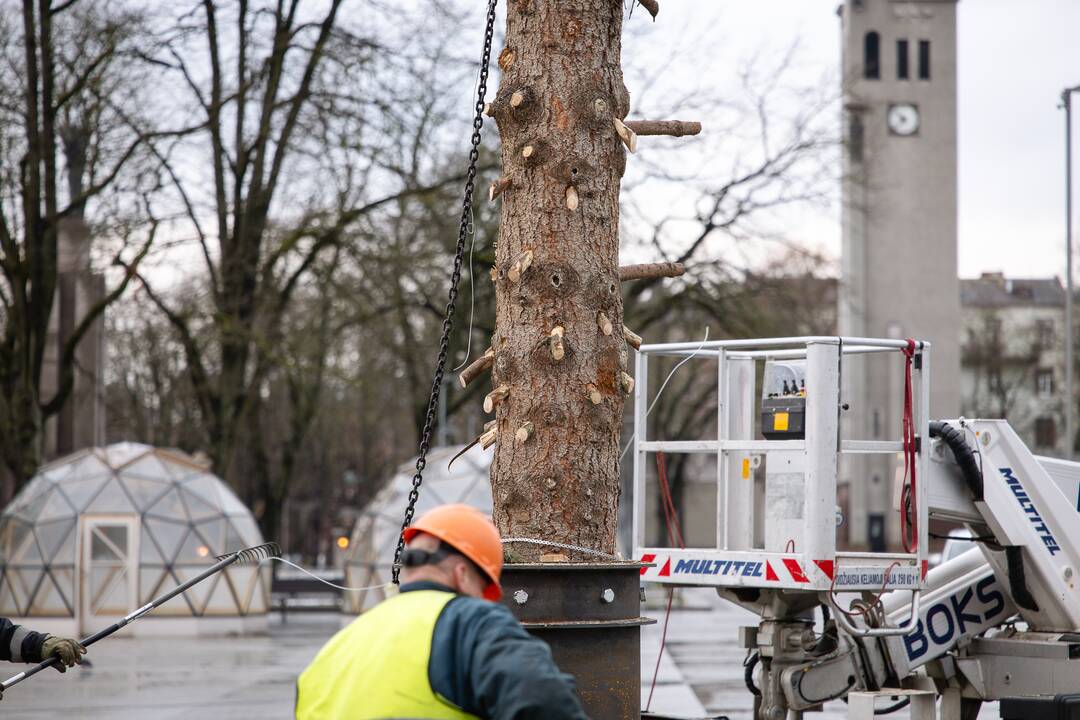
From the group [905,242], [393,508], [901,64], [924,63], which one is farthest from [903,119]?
[393,508]

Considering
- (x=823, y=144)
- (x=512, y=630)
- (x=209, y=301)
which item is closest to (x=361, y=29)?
(x=209, y=301)

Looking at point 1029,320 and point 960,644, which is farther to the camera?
point 1029,320

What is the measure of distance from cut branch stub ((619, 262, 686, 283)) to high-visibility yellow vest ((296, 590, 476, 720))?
10.2ft

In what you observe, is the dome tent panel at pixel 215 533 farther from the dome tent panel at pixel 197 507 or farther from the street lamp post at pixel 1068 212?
the street lamp post at pixel 1068 212

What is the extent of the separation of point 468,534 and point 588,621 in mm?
2368

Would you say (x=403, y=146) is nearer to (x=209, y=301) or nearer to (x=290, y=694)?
(x=209, y=301)

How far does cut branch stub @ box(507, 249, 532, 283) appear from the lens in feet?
20.9

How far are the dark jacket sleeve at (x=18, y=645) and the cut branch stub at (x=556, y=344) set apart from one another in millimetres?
2848

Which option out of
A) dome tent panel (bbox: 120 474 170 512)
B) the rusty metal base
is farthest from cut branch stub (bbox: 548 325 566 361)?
dome tent panel (bbox: 120 474 170 512)

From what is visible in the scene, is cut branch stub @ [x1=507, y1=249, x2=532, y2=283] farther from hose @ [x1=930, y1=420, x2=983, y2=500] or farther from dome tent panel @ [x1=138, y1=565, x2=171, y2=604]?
dome tent panel @ [x1=138, y1=565, x2=171, y2=604]

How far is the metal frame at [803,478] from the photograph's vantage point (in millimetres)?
8609

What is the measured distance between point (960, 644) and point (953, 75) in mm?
59730

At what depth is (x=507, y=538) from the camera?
20.9 feet

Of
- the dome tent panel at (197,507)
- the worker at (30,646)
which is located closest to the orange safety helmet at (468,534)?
the worker at (30,646)
